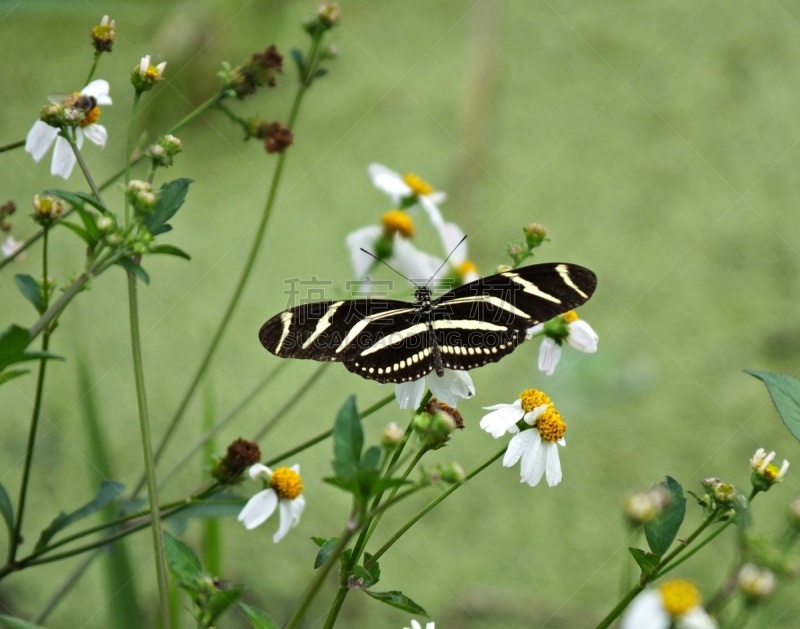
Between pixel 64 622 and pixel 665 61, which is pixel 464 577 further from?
pixel 665 61

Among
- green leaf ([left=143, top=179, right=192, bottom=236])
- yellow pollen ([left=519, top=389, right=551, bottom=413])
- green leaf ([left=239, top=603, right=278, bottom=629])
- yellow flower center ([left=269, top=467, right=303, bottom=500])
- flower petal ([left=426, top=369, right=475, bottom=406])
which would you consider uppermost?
green leaf ([left=143, top=179, right=192, bottom=236])

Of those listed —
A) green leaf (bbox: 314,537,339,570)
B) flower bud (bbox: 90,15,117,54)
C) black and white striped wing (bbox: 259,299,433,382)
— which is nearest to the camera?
green leaf (bbox: 314,537,339,570)

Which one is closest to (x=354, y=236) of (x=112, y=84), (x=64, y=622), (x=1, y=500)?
(x=1, y=500)

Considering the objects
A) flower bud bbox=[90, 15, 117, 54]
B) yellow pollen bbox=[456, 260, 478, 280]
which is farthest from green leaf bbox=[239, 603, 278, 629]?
yellow pollen bbox=[456, 260, 478, 280]

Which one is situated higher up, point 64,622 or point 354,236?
point 354,236

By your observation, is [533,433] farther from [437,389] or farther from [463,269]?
[463,269]

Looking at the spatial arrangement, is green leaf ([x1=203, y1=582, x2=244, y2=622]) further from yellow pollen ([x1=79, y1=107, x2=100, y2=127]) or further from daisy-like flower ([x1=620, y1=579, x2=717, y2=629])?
yellow pollen ([x1=79, y1=107, x2=100, y2=127])

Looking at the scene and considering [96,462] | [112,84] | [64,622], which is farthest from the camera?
[112,84]
